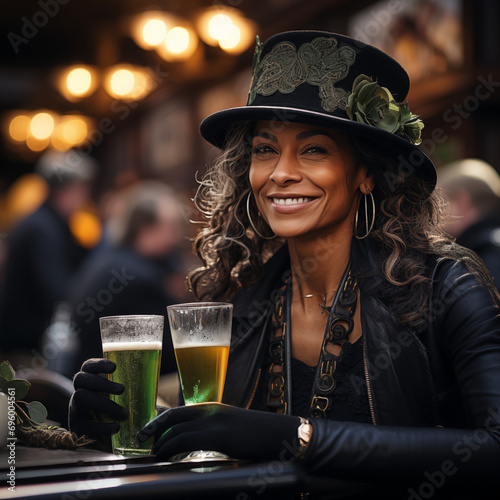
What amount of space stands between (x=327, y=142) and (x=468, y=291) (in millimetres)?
499

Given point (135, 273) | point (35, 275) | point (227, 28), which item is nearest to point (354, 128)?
point (135, 273)

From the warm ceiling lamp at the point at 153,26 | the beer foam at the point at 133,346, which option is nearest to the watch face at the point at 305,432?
the beer foam at the point at 133,346

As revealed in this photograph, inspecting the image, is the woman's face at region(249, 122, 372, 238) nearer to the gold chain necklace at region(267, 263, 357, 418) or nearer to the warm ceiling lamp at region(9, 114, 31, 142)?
the gold chain necklace at region(267, 263, 357, 418)

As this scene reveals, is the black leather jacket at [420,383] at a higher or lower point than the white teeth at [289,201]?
lower

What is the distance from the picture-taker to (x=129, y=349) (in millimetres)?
1398

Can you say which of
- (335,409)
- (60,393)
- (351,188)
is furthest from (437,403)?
(60,393)

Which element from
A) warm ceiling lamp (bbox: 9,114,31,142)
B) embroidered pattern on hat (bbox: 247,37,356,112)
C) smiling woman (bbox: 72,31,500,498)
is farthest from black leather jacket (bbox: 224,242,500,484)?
warm ceiling lamp (bbox: 9,114,31,142)

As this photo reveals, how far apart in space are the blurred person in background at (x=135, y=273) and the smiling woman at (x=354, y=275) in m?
1.47

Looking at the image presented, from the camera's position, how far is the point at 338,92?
181 cm

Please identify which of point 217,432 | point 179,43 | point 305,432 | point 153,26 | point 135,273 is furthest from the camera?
point 179,43

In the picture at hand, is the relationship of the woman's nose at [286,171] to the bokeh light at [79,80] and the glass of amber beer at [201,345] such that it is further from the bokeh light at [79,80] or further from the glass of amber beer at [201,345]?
the bokeh light at [79,80]

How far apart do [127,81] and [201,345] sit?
23.1 ft

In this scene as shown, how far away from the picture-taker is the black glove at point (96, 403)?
1390 mm

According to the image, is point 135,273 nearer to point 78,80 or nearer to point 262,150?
point 262,150
